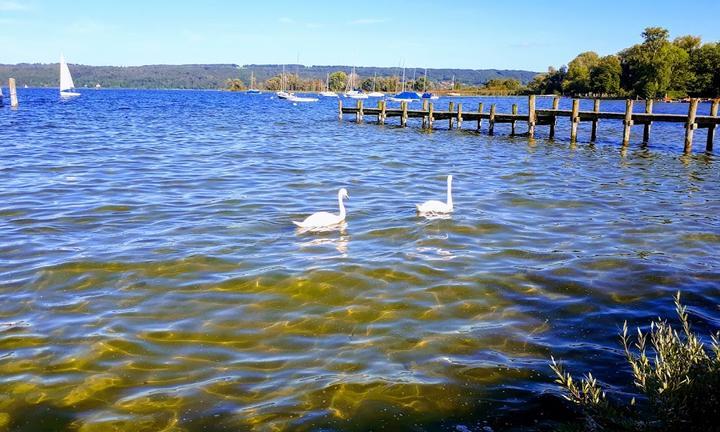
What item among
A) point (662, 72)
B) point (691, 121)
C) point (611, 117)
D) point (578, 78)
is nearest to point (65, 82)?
point (611, 117)

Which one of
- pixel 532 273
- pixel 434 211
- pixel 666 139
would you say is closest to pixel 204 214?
pixel 434 211

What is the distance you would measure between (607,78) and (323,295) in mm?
145620

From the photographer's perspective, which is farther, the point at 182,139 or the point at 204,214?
the point at 182,139

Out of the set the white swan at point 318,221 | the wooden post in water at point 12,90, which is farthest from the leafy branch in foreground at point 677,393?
the wooden post in water at point 12,90

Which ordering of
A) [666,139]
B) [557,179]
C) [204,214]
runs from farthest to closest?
1. [666,139]
2. [557,179]
3. [204,214]

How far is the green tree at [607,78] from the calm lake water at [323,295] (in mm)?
132422

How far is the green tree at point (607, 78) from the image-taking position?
451ft

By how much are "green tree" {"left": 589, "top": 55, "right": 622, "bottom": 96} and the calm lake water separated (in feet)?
434

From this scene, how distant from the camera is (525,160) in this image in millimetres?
23031

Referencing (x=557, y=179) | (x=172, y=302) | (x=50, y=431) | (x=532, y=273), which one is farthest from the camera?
(x=557, y=179)

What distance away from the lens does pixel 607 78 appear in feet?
451

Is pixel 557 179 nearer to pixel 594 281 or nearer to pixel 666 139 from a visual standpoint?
pixel 594 281

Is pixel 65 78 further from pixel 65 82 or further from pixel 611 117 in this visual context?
pixel 611 117

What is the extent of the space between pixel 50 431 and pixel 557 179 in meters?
16.2
